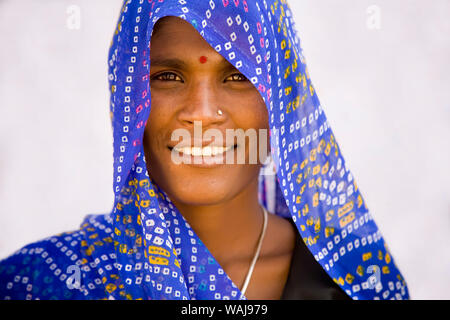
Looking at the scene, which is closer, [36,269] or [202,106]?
[202,106]

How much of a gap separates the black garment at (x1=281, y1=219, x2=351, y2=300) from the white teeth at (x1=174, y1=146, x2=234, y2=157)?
0.46 m

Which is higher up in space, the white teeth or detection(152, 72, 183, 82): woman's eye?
detection(152, 72, 183, 82): woman's eye

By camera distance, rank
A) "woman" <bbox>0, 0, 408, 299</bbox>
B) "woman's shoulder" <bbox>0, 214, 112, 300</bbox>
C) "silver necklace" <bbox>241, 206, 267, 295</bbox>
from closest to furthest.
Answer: "woman" <bbox>0, 0, 408, 299</bbox> → "woman's shoulder" <bbox>0, 214, 112, 300</bbox> → "silver necklace" <bbox>241, 206, 267, 295</bbox>

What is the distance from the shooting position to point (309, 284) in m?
1.51

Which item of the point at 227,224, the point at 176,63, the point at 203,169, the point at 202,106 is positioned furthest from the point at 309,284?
the point at 176,63

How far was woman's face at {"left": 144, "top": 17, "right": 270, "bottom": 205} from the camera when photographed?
4.23 ft

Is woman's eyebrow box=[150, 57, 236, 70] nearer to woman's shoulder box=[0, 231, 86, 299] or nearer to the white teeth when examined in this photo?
the white teeth

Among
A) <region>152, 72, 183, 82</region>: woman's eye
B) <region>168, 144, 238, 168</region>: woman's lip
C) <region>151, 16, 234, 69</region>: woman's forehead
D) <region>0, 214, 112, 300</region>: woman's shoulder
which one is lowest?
<region>0, 214, 112, 300</region>: woman's shoulder

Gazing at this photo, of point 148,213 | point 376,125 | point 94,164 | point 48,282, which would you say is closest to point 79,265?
point 48,282

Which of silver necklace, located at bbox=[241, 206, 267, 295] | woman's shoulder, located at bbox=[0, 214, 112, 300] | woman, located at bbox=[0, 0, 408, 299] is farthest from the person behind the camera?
silver necklace, located at bbox=[241, 206, 267, 295]

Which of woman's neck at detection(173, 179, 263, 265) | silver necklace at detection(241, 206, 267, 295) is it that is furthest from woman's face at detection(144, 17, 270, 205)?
silver necklace at detection(241, 206, 267, 295)

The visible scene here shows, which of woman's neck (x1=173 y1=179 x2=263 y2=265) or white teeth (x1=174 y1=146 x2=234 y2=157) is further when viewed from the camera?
woman's neck (x1=173 y1=179 x2=263 y2=265)

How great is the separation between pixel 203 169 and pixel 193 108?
0.17m

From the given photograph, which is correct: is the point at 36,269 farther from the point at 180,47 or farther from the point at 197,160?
the point at 180,47
